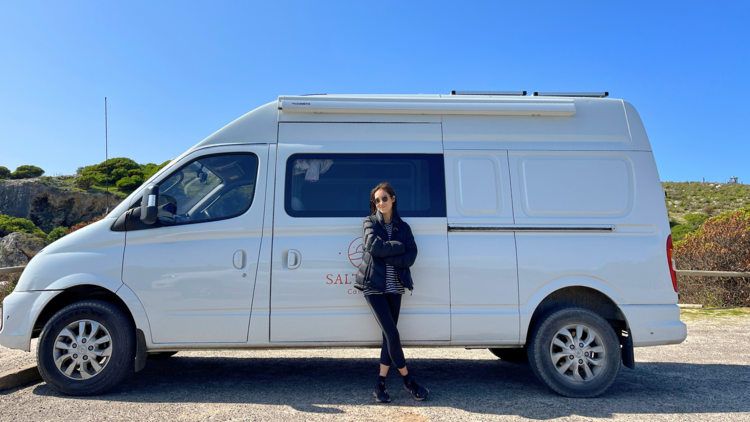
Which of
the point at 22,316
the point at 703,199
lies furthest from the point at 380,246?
the point at 703,199

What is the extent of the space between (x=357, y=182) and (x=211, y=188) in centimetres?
140

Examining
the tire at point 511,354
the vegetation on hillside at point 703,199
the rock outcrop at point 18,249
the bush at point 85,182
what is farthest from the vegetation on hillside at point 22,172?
the vegetation on hillside at point 703,199

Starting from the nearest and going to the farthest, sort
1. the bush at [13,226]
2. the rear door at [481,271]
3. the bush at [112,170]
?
1. the rear door at [481,271]
2. the bush at [13,226]
3. the bush at [112,170]

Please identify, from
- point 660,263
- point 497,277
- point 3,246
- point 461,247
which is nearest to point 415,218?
point 461,247

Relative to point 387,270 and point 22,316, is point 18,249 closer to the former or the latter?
point 22,316

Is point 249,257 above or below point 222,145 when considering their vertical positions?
below

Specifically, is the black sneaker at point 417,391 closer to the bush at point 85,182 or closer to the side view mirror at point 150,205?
the side view mirror at point 150,205

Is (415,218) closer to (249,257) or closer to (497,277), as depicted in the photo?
(497,277)

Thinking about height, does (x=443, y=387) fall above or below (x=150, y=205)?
below

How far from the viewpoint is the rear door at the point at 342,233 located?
4668 mm

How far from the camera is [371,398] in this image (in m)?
4.63

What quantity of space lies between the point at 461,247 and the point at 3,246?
15664mm

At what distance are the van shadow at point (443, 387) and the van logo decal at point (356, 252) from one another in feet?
4.04

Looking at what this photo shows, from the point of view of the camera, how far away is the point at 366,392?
191 inches
